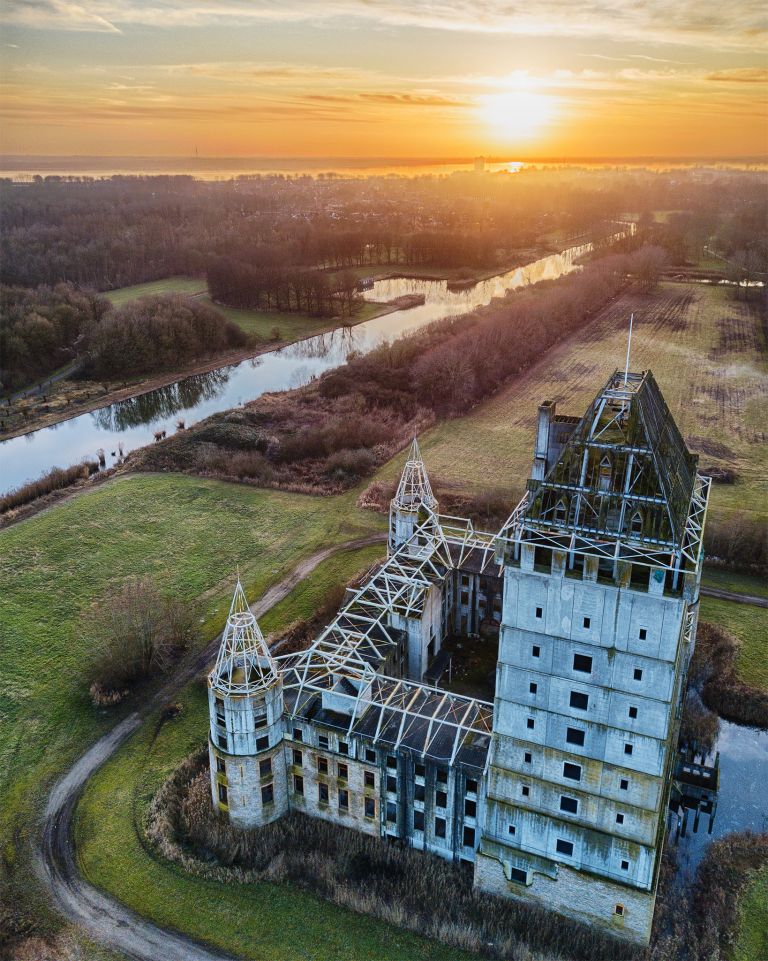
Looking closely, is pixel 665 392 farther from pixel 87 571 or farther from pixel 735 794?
pixel 87 571

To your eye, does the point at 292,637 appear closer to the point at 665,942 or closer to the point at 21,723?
the point at 21,723

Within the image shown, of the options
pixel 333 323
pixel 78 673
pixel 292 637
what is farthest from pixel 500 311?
pixel 78 673

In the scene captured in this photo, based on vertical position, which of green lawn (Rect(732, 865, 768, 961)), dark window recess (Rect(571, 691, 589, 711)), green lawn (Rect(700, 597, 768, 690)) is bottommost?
green lawn (Rect(732, 865, 768, 961))

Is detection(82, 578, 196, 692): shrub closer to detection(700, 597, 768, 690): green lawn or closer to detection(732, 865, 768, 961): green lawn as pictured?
detection(732, 865, 768, 961): green lawn

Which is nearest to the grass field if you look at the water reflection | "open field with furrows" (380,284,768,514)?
"open field with furrows" (380,284,768,514)

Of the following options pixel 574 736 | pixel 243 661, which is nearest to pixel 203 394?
pixel 243 661

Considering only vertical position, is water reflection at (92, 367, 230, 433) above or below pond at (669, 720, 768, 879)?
above
